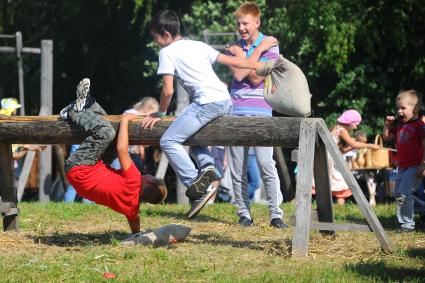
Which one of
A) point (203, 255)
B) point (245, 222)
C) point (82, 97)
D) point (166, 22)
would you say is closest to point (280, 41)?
point (245, 222)

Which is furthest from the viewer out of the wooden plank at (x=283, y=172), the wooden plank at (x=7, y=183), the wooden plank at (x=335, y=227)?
the wooden plank at (x=283, y=172)

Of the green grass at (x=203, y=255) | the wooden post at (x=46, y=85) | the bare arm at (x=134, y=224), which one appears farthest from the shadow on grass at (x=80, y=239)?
the wooden post at (x=46, y=85)

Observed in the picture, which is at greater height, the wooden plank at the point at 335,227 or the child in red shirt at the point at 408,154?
the child in red shirt at the point at 408,154

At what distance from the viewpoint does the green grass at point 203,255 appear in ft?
22.1

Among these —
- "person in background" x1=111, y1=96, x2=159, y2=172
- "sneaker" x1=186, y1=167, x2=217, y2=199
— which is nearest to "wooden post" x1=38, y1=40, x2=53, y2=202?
"person in background" x1=111, y1=96, x2=159, y2=172

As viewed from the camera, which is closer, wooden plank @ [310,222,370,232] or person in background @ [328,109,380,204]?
Result: wooden plank @ [310,222,370,232]

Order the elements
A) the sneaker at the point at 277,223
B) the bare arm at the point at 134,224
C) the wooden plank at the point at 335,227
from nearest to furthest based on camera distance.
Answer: the wooden plank at the point at 335,227, the bare arm at the point at 134,224, the sneaker at the point at 277,223

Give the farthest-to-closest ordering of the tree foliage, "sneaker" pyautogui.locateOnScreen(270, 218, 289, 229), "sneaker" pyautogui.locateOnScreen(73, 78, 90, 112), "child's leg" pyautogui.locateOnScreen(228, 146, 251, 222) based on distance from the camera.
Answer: the tree foliage
"child's leg" pyautogui.locateOnScreen(228, 146, 251, 222)
"sneaker" pyautogui.locateOnScreen(270, 218, 289, 229)
"sneaker" pyautogui.locateOnScreen(73, 78, 90, 112)

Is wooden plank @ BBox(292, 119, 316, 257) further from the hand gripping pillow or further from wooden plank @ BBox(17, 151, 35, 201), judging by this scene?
wooden plank @ BBox(17, 151, 35, 201)

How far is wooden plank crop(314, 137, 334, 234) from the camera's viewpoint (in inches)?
319

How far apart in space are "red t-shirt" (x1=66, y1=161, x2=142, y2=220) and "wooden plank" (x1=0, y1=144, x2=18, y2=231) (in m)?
1.15

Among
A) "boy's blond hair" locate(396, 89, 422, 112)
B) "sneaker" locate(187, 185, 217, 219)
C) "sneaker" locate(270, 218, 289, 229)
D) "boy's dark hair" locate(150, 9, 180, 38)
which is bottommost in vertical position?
"sneaker" locate(270, 218, 289, 229)

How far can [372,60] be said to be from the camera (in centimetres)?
1736

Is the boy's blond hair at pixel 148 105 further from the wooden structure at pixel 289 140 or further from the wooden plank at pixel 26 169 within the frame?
the wooden structure at pixel 289 140
